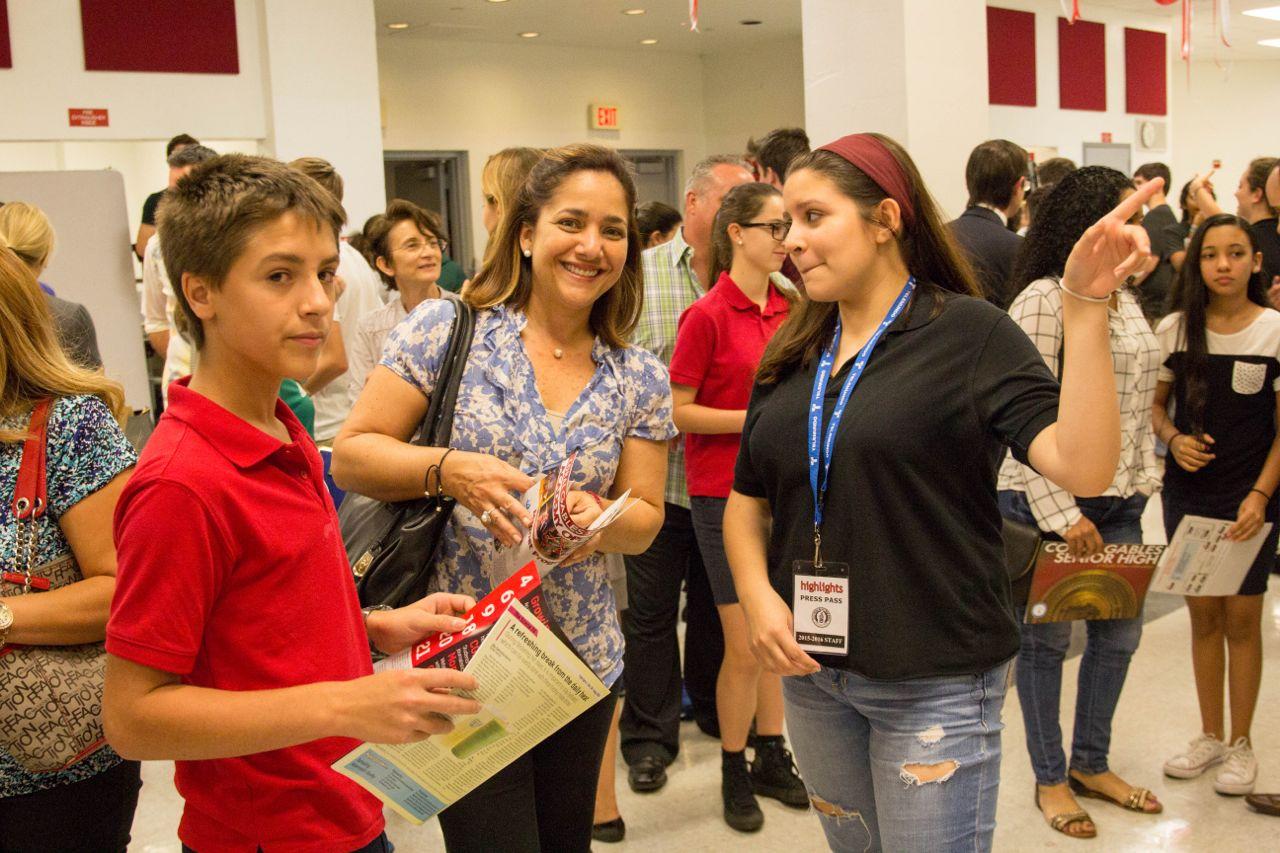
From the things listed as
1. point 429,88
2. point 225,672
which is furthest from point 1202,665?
point 429,88

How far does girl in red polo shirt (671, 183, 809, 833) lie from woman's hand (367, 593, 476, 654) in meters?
1.70

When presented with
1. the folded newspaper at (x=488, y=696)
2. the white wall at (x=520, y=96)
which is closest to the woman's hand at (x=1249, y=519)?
the folded newspaper at (x=488, y=696)

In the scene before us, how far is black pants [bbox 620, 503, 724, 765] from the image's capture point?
3.59 metres

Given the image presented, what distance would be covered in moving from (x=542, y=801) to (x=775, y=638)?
53cm

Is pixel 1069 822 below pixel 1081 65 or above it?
below

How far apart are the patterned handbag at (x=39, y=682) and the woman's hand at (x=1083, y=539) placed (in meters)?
2.31

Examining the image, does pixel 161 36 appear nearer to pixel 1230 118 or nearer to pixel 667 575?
pixel 667 575

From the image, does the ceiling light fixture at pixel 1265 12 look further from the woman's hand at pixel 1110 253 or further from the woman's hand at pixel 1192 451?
the woman's hand at pixel 1110 253

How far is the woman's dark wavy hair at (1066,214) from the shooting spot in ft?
9.73

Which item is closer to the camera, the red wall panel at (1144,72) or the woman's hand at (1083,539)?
the woman's hand at (1083,539)

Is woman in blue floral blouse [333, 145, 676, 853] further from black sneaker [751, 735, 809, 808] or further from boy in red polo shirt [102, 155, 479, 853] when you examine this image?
black sneaker [751, 735, 809, 808]

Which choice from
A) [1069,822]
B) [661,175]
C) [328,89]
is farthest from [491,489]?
[661,175]

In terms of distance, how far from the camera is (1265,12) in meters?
12.1

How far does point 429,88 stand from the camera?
1184 cm
